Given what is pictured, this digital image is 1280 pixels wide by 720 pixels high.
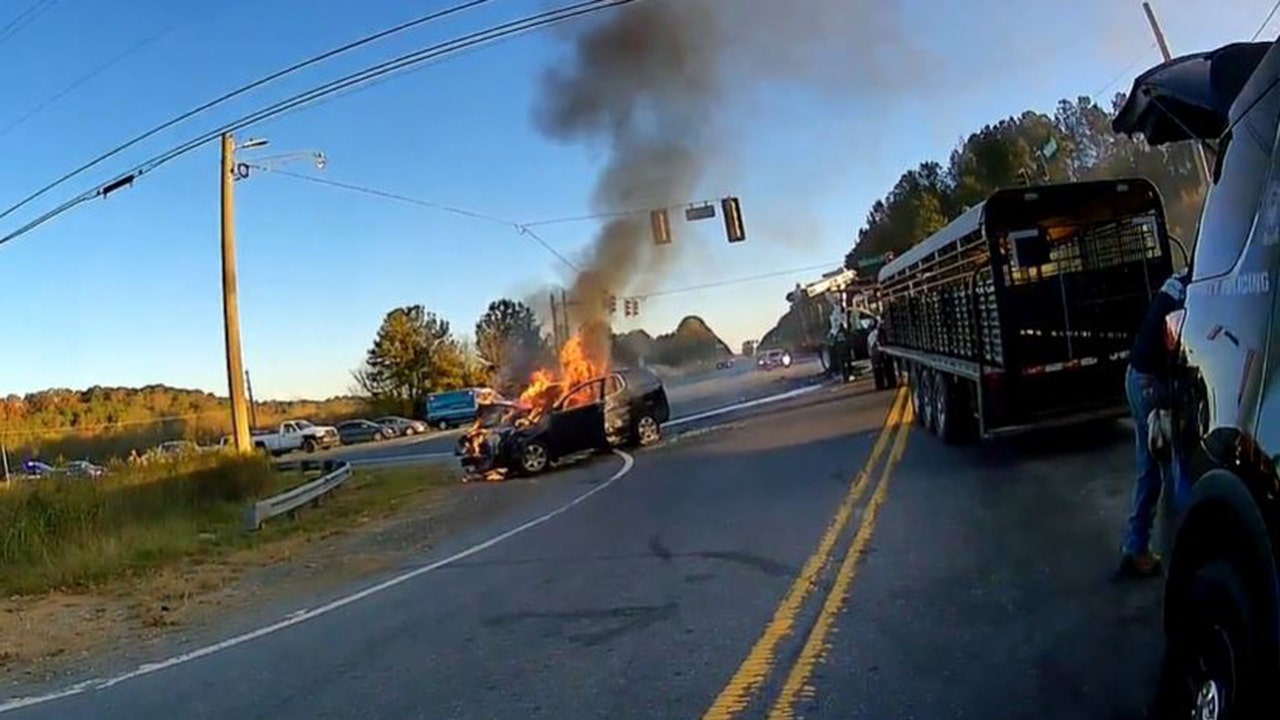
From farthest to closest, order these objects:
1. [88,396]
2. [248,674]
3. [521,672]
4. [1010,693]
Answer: [88,396] < [248,674] < [521,672] < [1010,693]

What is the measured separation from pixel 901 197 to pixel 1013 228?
6213 cm

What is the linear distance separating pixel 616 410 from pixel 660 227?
652 cm

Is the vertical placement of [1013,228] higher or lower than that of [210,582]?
higher

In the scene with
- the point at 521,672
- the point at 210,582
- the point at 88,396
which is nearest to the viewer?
the point at 521,672

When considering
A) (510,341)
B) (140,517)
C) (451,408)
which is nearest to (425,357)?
(451,408)

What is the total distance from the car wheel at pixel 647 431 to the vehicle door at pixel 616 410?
0.29 meters

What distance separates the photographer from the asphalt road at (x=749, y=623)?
5.32 m

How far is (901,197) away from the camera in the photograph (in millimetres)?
72438

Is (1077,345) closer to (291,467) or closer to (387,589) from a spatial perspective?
(387,589)

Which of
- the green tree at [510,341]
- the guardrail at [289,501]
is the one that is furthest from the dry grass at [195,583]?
the green tree at [510,341]

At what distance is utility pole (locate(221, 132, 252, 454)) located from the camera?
23906mm

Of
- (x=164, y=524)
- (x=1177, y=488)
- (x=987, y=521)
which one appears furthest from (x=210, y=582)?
(x=1177, y=488)

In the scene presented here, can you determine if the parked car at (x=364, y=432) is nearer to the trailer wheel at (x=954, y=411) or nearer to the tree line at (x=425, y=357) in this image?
the tree line at (x=425, y=357)

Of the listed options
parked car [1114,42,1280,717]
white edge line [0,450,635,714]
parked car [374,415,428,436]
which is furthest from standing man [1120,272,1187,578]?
parked car [374,415,428,436]
